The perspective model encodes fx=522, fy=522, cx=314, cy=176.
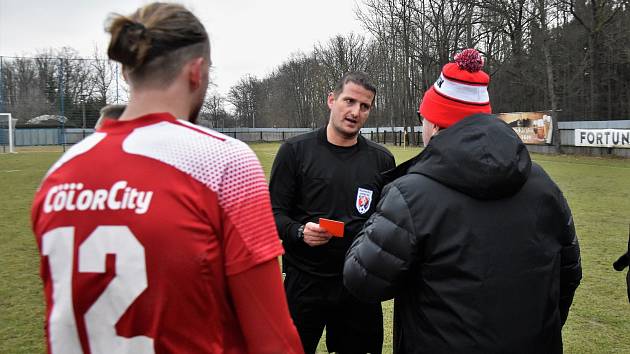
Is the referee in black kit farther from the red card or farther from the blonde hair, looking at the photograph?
the blonde hair

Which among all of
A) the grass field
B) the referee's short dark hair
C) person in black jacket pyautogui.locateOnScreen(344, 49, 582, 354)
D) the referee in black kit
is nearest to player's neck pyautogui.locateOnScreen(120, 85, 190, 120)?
person in black jacket pyautogui.locateOnScreen(344, 49, 582, 354)

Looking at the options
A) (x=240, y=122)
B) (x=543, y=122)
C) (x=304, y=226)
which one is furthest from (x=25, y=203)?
(x=240, y=122)

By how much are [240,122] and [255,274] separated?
262 feet

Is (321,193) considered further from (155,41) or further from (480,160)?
(155,41)

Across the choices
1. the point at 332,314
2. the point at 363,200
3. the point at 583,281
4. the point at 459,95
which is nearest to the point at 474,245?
the point at 459,95

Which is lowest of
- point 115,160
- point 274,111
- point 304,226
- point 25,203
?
point 25,203

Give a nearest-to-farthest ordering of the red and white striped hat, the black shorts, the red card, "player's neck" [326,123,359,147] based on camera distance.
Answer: the red and white striped hat → the red card → the black shorts → "player's neck" [326,123,359,147]

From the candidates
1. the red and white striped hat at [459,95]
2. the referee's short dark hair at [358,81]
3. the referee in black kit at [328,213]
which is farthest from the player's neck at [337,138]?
the red and white striped hat at [459,95]

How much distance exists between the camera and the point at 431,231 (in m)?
1.93

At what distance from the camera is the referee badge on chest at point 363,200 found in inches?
131

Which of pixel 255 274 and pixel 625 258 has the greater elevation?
pixel 255 274

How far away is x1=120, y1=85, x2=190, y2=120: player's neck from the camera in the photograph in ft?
4.68

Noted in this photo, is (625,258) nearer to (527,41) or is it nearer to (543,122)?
(543,122)

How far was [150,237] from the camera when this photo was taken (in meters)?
1.30
